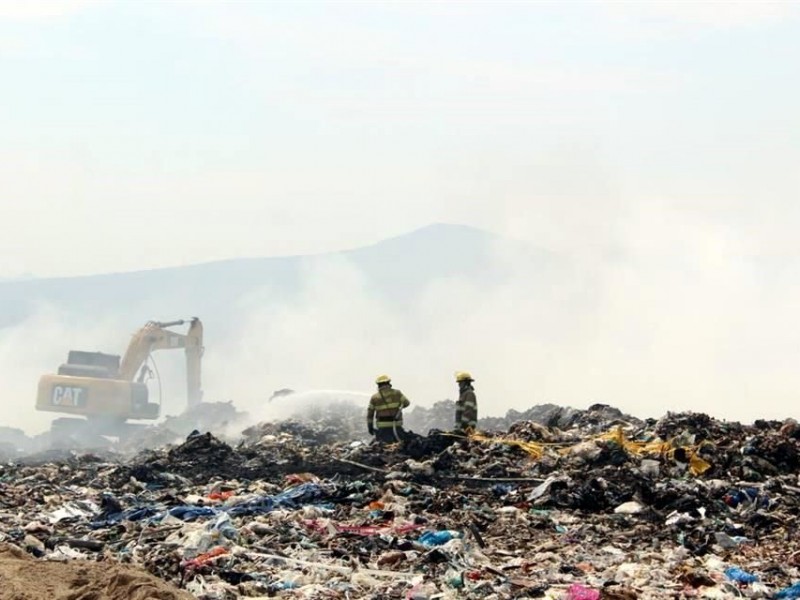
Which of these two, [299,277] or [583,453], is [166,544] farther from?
[299,277]

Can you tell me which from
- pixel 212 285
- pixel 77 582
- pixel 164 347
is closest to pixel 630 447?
pixel 77 582

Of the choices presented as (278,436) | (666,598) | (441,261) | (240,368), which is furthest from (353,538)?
(441,261)

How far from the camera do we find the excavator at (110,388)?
32.7 metres

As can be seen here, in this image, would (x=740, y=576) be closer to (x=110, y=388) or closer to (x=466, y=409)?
(x=466, y=409)

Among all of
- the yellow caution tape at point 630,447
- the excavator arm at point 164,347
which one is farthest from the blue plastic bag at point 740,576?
the excavator arm at point 164,347

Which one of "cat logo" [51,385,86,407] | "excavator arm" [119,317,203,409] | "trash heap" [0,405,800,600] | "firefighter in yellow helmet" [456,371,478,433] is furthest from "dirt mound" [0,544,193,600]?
"excavator arm" [119,317,203,409]

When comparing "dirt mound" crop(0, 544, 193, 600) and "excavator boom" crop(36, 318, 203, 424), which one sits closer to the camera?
"dirt mound" crop(0, 544, 193, 600)

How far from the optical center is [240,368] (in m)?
54.6

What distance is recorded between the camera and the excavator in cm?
3269

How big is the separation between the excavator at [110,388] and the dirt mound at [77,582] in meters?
23.4

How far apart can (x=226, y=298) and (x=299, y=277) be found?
18.7 ft

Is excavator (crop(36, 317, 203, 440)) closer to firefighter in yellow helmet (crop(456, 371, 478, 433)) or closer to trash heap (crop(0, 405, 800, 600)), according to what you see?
trash heap (crop(0, 405, 800, 600))

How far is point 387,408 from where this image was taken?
1844 cm

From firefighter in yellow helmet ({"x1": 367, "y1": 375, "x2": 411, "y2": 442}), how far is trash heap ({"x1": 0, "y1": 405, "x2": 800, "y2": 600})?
713mm
